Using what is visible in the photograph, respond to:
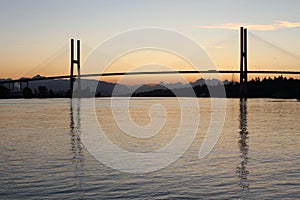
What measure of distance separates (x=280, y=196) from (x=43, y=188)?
4.04 m

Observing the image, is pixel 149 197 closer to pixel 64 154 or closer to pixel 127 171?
pixel 127 171

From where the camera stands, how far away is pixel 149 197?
7.78 metres

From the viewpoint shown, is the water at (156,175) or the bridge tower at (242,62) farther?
the bridge tower at (242,62)

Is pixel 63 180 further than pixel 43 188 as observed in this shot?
Yes

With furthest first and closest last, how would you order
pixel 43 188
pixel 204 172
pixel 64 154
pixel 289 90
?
pixel 289 90
pixel 64 154
pixel 204 172
pixel 43 188

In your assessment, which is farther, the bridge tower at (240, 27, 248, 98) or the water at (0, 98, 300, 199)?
the bridge tower at (240, 27, 248, 98)

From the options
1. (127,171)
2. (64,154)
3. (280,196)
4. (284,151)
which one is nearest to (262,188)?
(280,196)

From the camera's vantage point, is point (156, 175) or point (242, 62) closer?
point (156, 175)

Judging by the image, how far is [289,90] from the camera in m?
94.9

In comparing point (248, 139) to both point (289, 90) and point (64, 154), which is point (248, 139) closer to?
point (64, 154)

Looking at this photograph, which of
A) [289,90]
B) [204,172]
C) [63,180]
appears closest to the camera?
[63,180]

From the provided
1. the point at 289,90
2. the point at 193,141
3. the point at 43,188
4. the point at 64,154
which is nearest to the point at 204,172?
the point at 43,188

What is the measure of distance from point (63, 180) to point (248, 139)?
9.27 meters

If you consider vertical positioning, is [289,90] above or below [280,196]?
above
